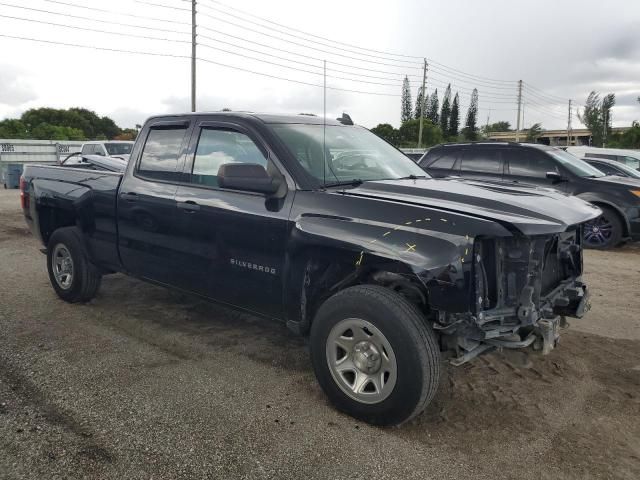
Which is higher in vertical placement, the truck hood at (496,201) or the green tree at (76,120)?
the green tree at (76,120)

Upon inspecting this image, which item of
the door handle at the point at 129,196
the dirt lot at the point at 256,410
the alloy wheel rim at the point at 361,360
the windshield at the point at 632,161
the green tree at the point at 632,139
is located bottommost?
the dirt lot at the point at 256,410

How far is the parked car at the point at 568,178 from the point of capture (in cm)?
900

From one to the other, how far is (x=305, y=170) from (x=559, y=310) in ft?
6.51

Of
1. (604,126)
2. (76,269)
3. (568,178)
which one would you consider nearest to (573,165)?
(568,178)

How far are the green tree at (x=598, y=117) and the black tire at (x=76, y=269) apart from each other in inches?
2337

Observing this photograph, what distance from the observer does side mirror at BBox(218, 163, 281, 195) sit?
3.50 metres

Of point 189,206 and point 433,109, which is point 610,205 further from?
point 433,109

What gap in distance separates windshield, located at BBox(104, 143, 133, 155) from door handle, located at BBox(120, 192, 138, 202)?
1352 centimetres

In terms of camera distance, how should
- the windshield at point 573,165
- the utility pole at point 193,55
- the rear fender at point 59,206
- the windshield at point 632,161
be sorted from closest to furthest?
the rear fender at point 59,206, the windshield at point 573,165, the windshield at point 632,161, the utility pole at point 193,55

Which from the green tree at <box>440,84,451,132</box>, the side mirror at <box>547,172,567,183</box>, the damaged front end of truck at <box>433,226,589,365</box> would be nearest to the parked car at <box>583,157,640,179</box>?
the side mirror at <box>547,172,567,183</box>

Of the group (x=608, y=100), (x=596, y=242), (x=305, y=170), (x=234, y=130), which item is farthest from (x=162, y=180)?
(x=608, y=100)

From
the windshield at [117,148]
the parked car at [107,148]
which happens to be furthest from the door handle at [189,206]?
the windshield at [117,148]

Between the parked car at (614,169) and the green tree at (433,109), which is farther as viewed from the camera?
the green tree at (433,109)

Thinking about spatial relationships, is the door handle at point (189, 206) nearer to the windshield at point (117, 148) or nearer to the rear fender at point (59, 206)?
the rear fender at point (59, 206)
